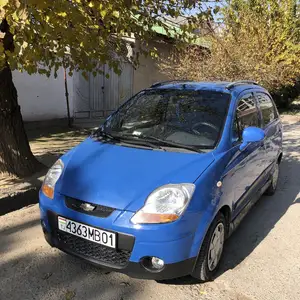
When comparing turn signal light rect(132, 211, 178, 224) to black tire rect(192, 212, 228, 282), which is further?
black tire rect(192, 212, 228, 282)

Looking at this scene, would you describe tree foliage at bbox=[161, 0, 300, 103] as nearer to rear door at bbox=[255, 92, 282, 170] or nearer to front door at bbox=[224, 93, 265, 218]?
rear door at bbox=[255, 92, 282, 170]

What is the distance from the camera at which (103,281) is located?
9.24ft

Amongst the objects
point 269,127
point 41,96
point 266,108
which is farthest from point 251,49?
point 269,127

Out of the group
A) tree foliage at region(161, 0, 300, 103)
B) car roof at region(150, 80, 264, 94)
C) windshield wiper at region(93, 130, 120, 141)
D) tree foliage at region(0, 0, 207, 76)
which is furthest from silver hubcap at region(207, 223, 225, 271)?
tree foliage at region(161, 0, 300, 103)

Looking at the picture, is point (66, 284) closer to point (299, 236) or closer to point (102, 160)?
point (102, 160)

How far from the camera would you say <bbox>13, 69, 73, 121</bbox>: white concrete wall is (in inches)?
341

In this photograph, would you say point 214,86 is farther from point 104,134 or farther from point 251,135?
point 104,134

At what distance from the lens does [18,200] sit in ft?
14.5

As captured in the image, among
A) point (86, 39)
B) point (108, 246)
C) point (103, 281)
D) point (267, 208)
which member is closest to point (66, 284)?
point (103, 281)

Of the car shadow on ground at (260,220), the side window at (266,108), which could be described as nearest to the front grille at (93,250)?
the car shadow on ground at (260,220)

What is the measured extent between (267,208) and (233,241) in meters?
1.19

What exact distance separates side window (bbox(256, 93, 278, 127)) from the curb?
3.26 meters

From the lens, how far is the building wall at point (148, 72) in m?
13.0

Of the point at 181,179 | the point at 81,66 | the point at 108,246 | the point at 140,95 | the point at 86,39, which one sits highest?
the point at 86,39
